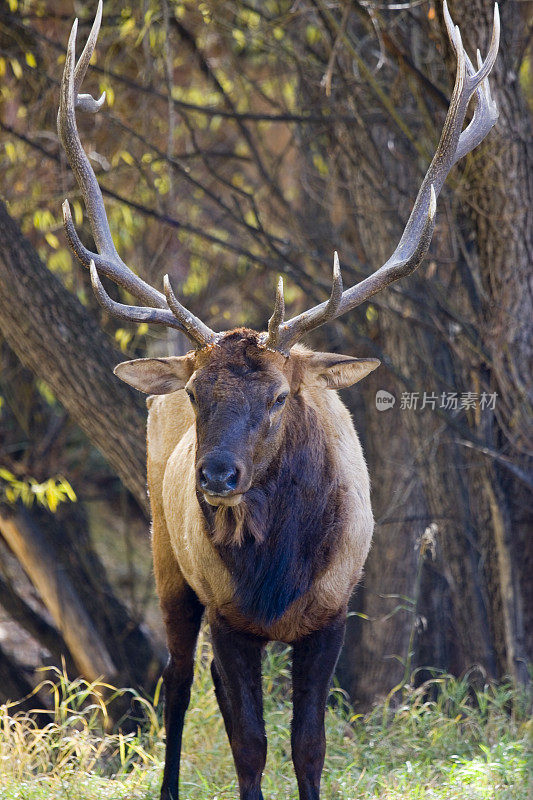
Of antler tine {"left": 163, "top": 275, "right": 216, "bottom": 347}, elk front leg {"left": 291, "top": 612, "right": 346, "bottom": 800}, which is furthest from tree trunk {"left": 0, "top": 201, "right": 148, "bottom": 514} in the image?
elk front leg {"left": 291, "top": 612, "right": 346, "bottom": 800}

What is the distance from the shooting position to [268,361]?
3.88m

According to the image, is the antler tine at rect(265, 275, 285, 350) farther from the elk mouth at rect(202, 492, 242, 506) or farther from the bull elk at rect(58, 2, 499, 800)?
the elk mouth at rect(202, 492, 242, 506)

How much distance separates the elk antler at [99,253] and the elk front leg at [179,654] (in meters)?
1.40

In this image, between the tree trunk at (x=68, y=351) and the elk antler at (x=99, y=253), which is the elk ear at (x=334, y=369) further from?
the tree trunk at (x=68, y=351)

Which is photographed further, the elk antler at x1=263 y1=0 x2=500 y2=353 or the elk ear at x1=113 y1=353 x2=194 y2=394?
the elk ear at x1=113 y1=353 x2=194 y2=394

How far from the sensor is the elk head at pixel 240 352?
3.63 metres

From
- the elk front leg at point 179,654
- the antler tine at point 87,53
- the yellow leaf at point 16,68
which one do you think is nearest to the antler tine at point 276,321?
the elk front leg at point 179,654

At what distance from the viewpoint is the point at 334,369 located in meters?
4.13

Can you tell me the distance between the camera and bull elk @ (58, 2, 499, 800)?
12.6 ft

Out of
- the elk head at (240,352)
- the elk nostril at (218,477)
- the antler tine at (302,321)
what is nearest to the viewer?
the elk nostril at (218,477)

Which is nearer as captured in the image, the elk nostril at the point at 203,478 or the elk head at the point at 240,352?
the elk nostril at the point at 203,478

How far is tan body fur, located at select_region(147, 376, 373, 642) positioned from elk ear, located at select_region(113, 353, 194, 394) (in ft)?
0.90

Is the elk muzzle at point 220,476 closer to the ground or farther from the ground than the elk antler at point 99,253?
closer to the ground

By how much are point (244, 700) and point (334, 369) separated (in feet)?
4.50
